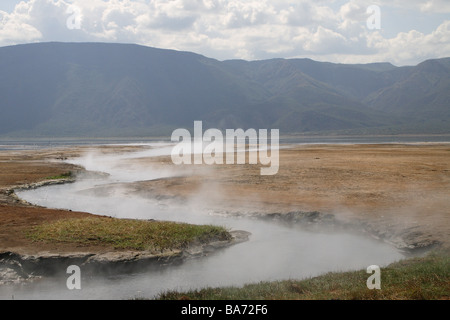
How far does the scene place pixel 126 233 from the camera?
18.2 meters

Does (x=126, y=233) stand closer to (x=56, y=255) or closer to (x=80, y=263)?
(x=80, y=263)

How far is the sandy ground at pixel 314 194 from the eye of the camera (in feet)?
64.0

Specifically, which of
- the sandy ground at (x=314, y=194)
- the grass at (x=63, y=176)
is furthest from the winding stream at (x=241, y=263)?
the grass at (x=63, y=176)

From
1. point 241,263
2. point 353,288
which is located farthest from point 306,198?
point 353,288

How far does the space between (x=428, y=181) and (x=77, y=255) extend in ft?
78.4

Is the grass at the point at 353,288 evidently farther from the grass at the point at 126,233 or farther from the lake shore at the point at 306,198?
the grass at the point at 126,233

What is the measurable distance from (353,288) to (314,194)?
16402mm

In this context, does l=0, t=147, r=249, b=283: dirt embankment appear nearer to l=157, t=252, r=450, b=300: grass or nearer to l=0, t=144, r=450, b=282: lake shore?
l=0, t=144, r=450, b=282: lake shore
